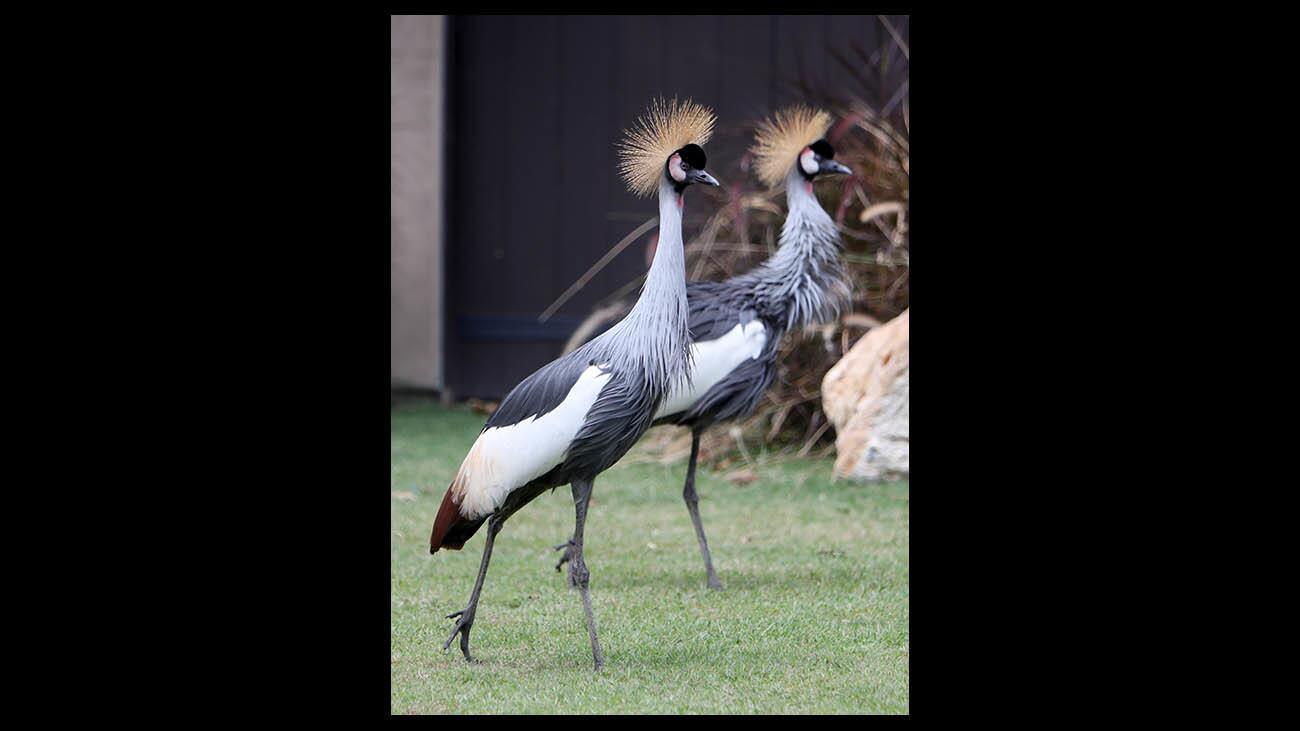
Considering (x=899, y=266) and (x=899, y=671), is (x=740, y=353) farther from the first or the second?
(x=899, y=266)

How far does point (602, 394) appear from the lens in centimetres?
321

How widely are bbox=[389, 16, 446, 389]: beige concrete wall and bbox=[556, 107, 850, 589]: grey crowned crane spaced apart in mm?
3031

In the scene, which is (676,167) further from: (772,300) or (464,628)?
(772,300)

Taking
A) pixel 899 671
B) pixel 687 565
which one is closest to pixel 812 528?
pixel 687 565

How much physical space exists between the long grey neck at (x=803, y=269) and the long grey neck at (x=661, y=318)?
1394mm

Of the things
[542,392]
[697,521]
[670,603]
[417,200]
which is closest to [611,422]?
[542,392]

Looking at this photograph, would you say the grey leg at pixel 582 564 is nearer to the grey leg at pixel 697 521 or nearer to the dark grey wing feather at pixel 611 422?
the dark grey wing feather at pixel 611 422

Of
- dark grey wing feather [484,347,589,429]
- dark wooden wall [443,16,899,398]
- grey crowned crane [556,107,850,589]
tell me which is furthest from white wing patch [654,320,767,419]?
dark wooden wall [443,16,899,398]

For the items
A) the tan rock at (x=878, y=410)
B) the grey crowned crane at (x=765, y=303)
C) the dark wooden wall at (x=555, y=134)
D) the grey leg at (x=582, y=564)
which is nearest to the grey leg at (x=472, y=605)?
the grey leg at (x=582, y=564)

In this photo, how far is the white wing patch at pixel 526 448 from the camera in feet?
10.5

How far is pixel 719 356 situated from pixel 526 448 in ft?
4.31

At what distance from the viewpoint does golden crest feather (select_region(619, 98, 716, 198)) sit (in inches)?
129

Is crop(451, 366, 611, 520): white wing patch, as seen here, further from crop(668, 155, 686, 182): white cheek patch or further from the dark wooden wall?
the dark wooden wall
